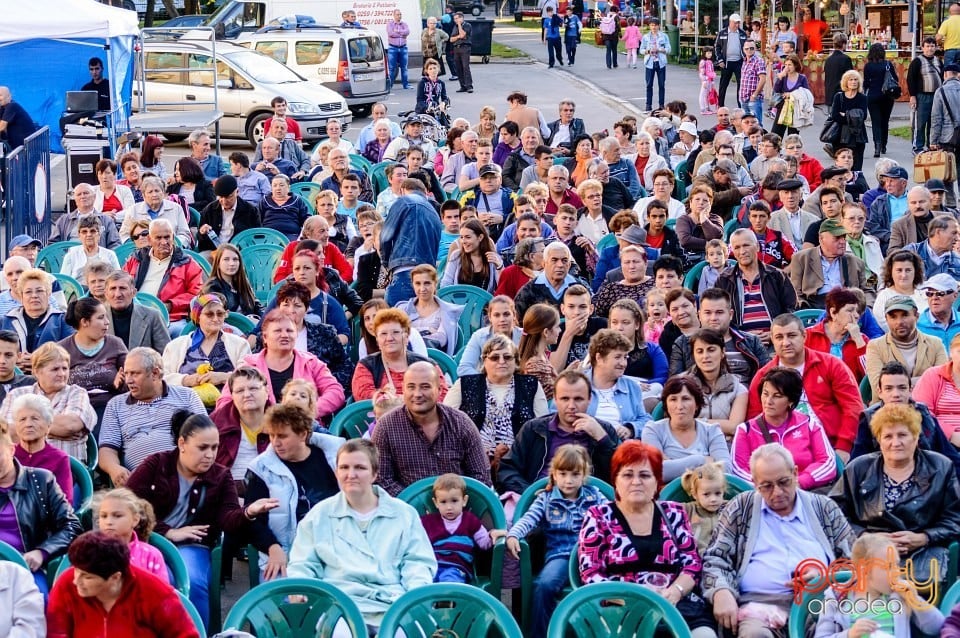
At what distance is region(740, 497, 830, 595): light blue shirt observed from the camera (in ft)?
19.9

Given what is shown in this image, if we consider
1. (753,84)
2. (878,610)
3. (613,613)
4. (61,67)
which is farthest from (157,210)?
(753,84)

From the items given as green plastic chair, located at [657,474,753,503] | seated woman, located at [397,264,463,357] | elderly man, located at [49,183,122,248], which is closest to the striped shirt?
seated woman, located at [397,264,463,357]

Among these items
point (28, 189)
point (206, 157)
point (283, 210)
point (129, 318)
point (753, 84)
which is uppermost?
point (753, 84)

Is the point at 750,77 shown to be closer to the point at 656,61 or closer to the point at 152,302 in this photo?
the point at 656,61

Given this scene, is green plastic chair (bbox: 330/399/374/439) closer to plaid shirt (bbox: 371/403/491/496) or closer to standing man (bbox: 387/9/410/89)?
plaid shirt (bbox: 371/403/491/496)

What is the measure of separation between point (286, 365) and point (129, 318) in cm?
148

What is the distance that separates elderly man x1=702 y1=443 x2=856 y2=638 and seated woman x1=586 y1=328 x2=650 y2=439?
4.77 feet

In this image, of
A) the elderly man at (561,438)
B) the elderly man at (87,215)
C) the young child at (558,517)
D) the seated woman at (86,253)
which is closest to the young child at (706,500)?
the young child at (558,517)

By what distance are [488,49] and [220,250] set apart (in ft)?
98.2

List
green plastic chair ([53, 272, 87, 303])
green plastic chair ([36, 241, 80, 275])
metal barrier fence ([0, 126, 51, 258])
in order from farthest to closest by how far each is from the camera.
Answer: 1. metal barrier fence ([0, 126, 51, 258])
2. green plastic chair ([36, 241, 80, 275])
3. green plastic chair ([53, 272, 87, 303])

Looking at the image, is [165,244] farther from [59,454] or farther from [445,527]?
[445,527]

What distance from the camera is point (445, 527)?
6.39m

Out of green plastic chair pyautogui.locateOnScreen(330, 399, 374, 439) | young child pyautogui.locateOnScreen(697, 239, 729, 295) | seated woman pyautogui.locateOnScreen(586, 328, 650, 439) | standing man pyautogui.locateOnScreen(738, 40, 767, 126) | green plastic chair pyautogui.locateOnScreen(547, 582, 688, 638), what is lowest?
green plastic chair pyautogui.locateOnScreen(547, 582, 688, 638)

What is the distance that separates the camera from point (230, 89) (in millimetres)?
22953
